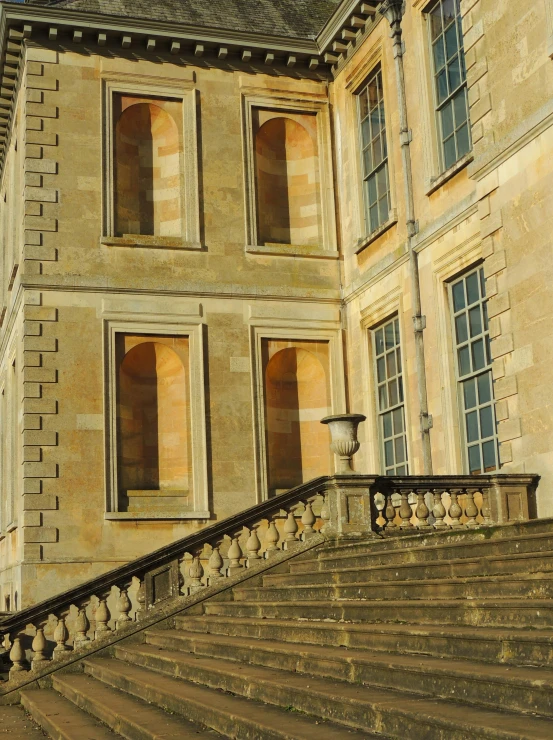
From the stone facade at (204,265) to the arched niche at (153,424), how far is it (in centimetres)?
12

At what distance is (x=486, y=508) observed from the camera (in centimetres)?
1272

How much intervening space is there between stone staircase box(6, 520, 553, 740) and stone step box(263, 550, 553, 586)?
14 mm

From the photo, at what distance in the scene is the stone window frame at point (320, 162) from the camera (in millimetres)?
18969

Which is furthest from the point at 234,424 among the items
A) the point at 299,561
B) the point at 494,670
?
the point at 494,670

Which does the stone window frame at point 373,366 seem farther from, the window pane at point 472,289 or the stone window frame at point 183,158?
the stone window frame at point 183,158

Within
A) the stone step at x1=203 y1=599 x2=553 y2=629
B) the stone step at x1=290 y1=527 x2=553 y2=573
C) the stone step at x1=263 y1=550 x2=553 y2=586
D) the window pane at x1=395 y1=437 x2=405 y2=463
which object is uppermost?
the window pane at x1=395 y1=437 x2=405 y2=463

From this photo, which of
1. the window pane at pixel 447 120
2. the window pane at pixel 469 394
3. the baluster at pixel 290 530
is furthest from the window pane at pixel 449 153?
the baluster at pixel 290 530

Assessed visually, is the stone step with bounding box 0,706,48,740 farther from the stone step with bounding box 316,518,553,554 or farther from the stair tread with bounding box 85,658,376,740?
the stone step with bounding box 316,518,553,554

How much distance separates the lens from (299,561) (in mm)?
12703

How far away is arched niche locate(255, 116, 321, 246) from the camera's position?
19.5m

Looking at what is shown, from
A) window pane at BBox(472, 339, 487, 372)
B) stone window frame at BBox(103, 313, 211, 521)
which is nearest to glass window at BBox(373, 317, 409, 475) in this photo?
window pane at BBox(472, 339, 487, 372)

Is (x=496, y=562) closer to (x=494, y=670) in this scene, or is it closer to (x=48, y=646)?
(x=494, y=670)

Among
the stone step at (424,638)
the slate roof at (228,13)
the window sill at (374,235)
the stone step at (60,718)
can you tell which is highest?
the slate roof at (228,13)

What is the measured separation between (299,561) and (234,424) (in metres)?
5.55
